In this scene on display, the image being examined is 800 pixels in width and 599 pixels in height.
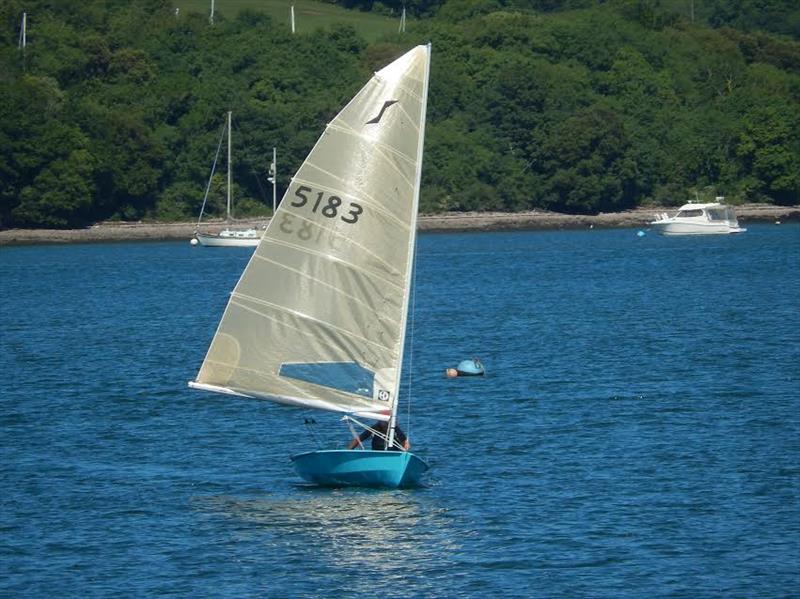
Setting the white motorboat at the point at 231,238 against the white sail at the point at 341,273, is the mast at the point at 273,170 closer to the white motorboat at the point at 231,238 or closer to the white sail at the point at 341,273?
the white motorboat at the point at 231,238

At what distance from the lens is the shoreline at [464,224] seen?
417 feet

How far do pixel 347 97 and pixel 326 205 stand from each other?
117813 mm

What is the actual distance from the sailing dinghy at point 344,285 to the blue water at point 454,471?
5.95 ft

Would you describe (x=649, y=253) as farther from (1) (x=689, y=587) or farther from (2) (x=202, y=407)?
(1) (x=689, y=587)

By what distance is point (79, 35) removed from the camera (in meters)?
A: 147

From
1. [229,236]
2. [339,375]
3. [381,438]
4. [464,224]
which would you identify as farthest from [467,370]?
[464,224]

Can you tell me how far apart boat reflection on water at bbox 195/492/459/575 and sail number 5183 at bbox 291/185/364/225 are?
487 centimetres

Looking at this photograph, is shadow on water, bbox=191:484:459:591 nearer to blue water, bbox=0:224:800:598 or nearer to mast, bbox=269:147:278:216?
blue water, bbox=0:224:800:598

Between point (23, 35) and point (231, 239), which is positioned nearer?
point (231, 239)

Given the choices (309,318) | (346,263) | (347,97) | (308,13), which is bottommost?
(309,318)

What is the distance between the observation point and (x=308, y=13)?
609ft

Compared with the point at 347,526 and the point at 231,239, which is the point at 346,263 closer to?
the point at 347,526

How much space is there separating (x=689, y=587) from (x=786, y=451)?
32.9 ft

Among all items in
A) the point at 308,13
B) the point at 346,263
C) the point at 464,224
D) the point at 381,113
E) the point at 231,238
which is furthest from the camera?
the point at 308,13
